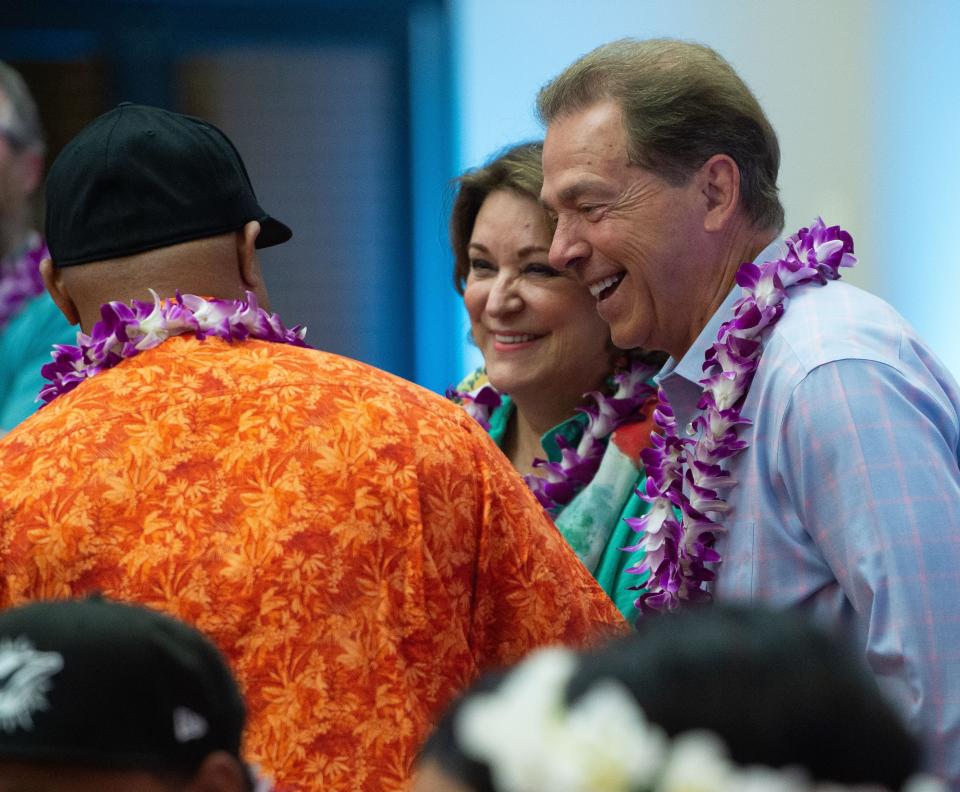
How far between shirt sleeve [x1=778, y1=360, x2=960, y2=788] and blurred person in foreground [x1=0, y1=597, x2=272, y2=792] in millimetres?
928

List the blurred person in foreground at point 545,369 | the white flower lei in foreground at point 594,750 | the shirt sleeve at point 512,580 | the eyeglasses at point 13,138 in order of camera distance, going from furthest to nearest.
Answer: the eyeglasses at point 13,138
the blurred person in foreground at point 545,369
the shirt sleeve at point 512,580
the white flower lei in foreground at point 594,750

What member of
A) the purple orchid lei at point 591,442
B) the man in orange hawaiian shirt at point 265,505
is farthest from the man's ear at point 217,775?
Answer: the purple orchid lei at point 591,442

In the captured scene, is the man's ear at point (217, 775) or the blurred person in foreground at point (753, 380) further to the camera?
the blurred person in foreground at point (753, 380)

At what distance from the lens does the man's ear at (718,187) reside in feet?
7.86

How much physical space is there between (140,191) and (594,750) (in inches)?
56.2

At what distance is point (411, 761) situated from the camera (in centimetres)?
191

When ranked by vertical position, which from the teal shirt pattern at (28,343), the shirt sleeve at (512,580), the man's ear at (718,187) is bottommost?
the teal shirt pattern at (28,343)

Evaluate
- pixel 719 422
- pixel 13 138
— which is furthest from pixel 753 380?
pixel 13 138

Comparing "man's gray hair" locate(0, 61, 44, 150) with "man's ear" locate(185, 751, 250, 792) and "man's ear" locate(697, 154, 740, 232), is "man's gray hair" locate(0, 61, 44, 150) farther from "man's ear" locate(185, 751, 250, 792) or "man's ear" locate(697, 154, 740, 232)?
"man's ear" locate(185, 751, 250, 792)

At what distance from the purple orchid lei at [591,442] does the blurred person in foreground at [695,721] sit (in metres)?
1.94

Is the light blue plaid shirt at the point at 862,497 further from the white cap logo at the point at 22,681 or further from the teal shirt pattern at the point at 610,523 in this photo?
the white cap logo at the point at 22,681

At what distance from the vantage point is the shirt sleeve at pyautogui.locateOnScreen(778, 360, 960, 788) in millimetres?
1895

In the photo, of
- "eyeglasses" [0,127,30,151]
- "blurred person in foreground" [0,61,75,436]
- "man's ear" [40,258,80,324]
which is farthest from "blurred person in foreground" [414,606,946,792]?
"eyeglasses" [0,127,30,151]

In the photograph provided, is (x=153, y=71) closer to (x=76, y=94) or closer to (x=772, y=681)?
(x=76, y=94)
